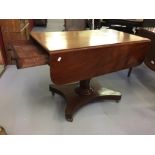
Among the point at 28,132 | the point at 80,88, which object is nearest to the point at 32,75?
the point at 80,88

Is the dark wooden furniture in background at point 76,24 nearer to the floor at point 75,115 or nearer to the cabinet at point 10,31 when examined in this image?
the cabinet at point 10,31

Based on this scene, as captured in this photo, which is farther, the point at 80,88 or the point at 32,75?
the point at 32,75

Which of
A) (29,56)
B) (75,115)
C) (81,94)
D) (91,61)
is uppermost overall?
(29,56)

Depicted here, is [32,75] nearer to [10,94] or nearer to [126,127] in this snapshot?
[10,94]

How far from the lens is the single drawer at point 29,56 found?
1189 mm

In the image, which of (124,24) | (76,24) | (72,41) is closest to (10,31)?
(72,41)

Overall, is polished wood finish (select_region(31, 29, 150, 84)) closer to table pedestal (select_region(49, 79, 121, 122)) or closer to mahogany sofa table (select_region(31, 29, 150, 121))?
mahogany sofa table (select_region(31, 29, 150, 121))

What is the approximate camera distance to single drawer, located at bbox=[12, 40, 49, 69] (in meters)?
1.19

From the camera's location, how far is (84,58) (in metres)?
1.42

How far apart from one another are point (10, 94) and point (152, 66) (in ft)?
5.71

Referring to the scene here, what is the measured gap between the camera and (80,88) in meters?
1.98

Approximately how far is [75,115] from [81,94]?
0.26 m

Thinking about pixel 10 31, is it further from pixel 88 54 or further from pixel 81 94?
pixel 88 54
